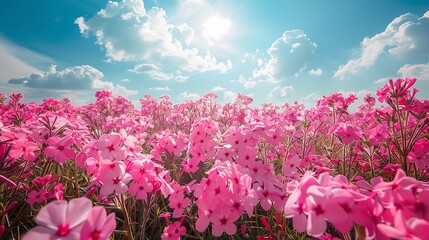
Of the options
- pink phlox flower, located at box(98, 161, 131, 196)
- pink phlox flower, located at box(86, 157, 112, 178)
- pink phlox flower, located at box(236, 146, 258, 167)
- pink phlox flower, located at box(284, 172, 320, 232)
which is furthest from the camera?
pink phlox flower, located at box(236, 146, 258, 167)

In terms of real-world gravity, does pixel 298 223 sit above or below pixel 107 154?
below

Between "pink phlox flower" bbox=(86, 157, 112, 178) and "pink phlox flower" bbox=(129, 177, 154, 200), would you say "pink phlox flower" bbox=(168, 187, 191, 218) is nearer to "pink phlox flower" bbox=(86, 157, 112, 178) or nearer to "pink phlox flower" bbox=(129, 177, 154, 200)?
"pink phlox flower" bbox=(129, 177, 154, 200)

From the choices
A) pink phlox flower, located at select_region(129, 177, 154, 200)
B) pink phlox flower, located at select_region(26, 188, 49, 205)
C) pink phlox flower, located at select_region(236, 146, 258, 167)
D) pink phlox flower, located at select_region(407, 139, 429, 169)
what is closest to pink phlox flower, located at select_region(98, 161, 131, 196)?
pink phlox flower, located at select_region(129, 177, 154, 200)

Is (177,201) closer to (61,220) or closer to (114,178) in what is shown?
(114,178)

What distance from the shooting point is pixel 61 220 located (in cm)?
88

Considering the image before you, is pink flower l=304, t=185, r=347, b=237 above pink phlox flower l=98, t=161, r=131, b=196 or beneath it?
above

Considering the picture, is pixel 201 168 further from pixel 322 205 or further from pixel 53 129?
pixel 322 205

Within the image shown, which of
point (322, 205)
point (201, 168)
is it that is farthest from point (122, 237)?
point (322, 205)

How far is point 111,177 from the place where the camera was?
1507 millimetres

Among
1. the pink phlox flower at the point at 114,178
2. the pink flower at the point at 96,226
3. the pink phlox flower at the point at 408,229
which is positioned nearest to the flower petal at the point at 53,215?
Answer: the pink flower at the point at 96,226

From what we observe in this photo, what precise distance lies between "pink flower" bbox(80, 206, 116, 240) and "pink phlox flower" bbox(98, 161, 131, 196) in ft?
1.89

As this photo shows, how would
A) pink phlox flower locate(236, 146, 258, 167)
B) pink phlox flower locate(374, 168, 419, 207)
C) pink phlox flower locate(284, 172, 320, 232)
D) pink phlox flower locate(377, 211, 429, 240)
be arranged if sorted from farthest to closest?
1. pink phlox flower locate(236, 146, 258, 167)
2. pink phlox flower locate(284, 172, 320, 232)
3. pink phlox flower locate(374, 168, 419, 207)
4. pink phlox flower locate(377, 211, 429, 240)

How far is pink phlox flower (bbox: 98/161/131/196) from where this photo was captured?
147 cm

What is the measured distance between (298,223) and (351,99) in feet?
14.4
